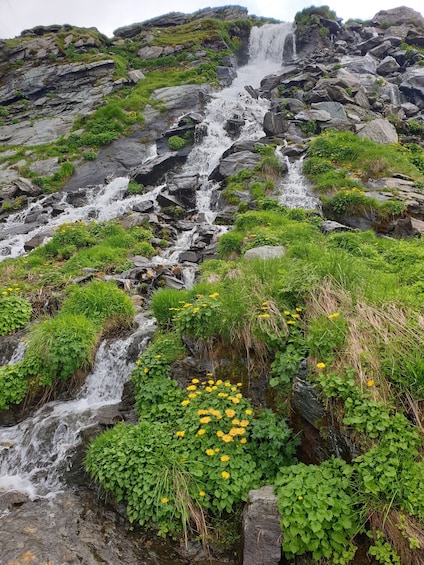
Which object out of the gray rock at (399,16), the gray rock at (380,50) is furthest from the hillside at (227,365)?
the gray rock at (399,16)

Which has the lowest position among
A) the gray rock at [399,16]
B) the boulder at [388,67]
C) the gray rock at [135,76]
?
the boulder at [388,67]

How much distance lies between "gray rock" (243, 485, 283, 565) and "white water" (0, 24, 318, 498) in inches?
114

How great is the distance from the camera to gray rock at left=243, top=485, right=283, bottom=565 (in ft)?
12.0

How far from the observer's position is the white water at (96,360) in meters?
5.67

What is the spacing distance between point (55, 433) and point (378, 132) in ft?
63.3

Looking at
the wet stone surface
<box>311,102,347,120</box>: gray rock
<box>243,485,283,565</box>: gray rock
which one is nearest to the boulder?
<box>311,102,347,120</box>: gray rock

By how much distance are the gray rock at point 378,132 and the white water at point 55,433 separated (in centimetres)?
1669

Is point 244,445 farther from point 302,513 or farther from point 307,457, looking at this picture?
point 302,513

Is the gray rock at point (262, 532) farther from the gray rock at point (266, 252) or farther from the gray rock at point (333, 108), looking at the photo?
the gray rock at point (333, 108)

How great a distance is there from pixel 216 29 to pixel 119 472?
150 ft

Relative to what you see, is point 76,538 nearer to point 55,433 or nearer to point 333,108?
point 55,433

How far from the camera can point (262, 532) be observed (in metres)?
3.73

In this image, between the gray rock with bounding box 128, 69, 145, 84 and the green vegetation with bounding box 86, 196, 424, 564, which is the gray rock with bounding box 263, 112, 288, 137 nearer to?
the green vegetation with bounding box 86, 196, 424, 564

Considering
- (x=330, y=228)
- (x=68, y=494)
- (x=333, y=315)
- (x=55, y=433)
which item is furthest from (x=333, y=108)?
(x=68, y=494)
